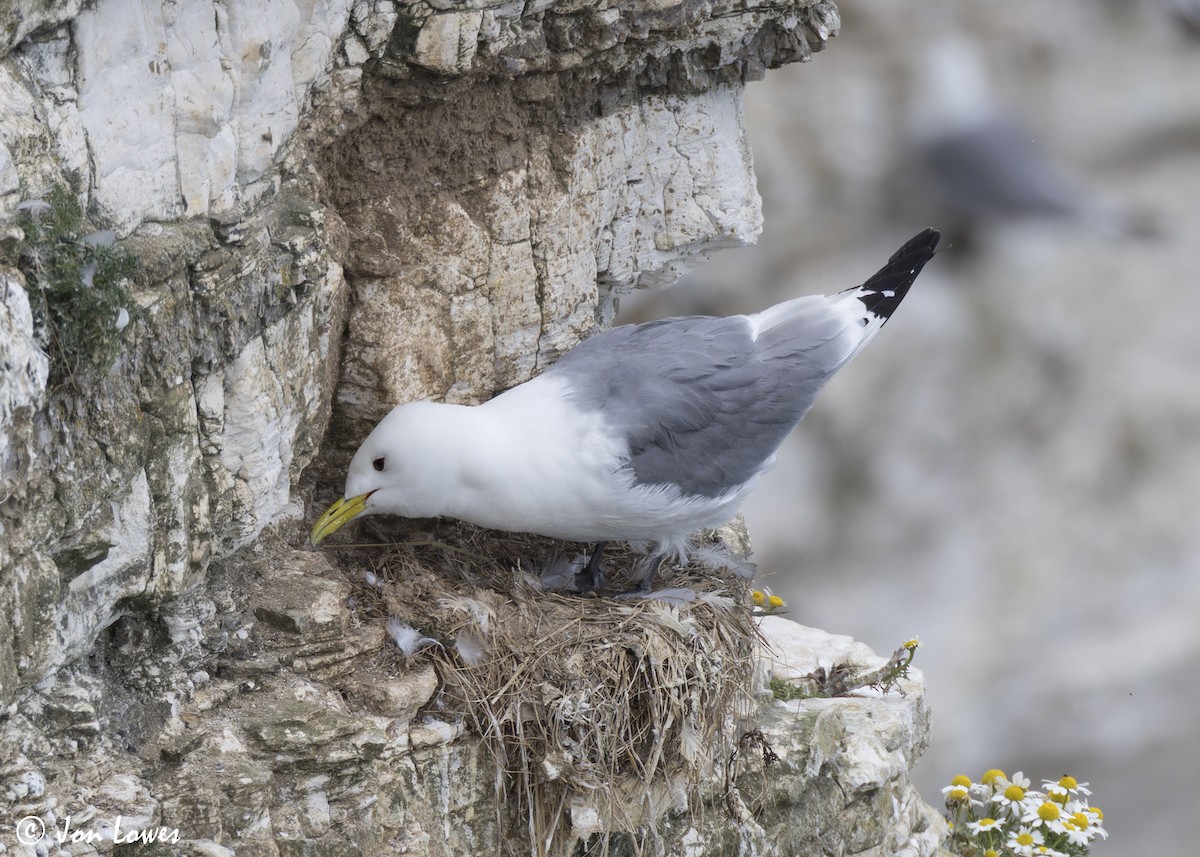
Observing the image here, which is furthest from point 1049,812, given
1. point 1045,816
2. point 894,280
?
point 894,280

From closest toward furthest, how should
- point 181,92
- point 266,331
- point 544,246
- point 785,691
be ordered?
point 181,92, point 266,331, point 544,246, point 785,691

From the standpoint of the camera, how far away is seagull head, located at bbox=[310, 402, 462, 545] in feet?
10.7

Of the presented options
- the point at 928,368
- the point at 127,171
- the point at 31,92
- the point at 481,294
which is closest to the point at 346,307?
the point at 481,294

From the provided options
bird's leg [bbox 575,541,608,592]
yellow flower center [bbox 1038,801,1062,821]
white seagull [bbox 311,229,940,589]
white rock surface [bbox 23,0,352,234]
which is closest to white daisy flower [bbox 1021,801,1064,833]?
yellow flower center [bbox 1038,801,1062,821]

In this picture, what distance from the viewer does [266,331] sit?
2809mm

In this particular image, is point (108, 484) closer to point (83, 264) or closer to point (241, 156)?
point (83, 264)

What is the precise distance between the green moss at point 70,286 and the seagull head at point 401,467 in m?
1.04

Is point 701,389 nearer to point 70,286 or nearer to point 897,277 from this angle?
point 897,277

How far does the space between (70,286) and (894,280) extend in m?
2.42

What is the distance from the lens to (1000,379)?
1090cm

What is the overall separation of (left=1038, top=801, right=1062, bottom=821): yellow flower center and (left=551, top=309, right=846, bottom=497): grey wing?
1.30 metres

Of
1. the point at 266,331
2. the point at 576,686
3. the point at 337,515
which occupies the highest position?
the point at 266,331

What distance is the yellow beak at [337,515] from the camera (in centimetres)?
327

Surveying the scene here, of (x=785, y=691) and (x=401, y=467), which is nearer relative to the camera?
(x=401, y=467)
